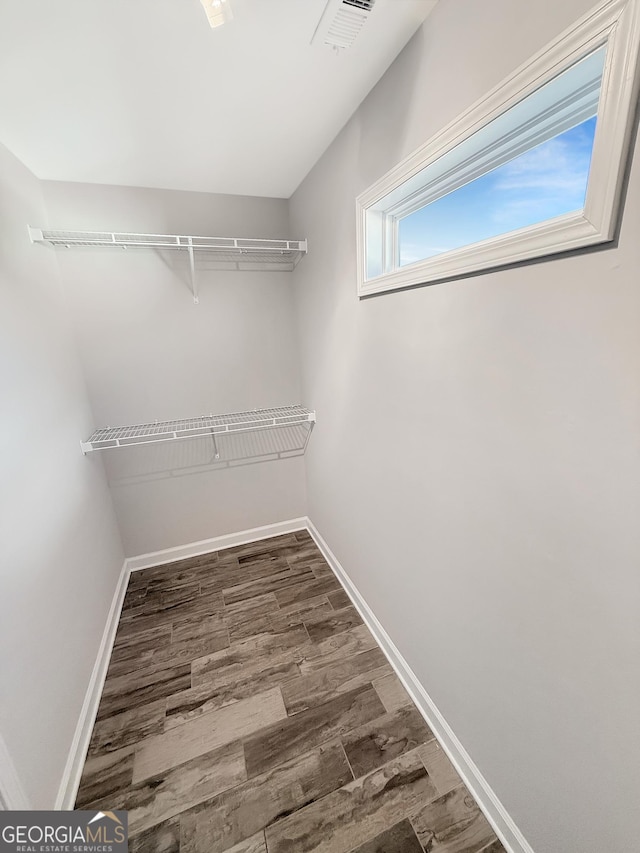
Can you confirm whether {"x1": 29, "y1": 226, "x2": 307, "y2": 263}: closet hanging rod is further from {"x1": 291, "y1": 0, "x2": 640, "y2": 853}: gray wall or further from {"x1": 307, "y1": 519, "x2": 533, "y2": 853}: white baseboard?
{"x1": 307, "y1": 519, "x2": 533, "y2": 853}: white baseboard

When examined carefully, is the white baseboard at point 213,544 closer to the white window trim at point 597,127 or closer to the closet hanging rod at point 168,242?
the closet hanging rod at point 168,242

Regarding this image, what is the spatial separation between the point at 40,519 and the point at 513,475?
5.18 feet

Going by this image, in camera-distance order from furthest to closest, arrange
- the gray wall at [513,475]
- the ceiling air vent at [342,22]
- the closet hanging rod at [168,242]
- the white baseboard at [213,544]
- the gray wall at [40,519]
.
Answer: the white baseboard at [213,544] → the closet hanging rod at [168,242] → the gray wall at [40,519] → the ceiling air vent at [342,22] → the gray wall at [513,475]

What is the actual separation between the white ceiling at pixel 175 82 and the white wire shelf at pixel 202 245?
0.92ft

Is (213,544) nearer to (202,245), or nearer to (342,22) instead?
(202,245)

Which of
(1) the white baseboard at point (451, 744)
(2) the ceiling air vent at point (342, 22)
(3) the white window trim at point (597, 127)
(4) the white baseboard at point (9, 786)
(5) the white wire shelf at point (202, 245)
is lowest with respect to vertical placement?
(1) the white baseboard at point (451, 744)

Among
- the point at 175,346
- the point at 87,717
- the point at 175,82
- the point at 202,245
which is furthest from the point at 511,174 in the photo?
the point at 87,717

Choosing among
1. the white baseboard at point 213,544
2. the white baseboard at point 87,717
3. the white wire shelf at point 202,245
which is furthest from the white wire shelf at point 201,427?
the white baseboard at point 87,717

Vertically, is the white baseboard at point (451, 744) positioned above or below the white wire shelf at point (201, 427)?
below

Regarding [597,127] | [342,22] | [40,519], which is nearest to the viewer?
[597,127]

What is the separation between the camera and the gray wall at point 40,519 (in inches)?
→ 39.7

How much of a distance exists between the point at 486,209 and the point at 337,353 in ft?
2.94

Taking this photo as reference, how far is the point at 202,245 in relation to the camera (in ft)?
6.40

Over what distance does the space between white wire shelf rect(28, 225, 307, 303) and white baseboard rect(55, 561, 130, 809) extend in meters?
1.92
